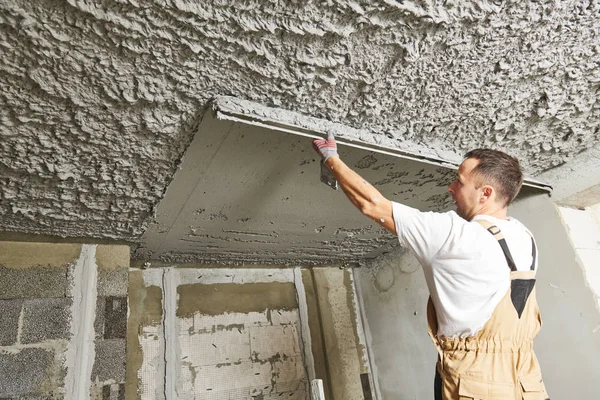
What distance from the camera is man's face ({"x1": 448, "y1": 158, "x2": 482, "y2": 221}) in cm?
107

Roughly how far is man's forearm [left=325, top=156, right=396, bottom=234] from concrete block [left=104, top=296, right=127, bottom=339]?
3.69ft

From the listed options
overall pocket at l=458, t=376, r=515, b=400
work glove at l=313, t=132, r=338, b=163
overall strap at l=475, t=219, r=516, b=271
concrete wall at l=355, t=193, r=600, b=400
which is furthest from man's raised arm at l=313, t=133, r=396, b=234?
concrete wall at l=355, t=193, r=600, b=400

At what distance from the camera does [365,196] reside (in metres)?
0.98

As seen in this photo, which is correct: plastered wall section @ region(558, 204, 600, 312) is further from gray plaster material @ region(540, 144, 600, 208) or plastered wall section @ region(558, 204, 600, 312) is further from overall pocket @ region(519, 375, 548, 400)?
overall pocket @ region(519, 375, 548, 400)

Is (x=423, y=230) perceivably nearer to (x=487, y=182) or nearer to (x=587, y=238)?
(x=487, y=182)

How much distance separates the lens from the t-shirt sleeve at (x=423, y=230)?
92 cm

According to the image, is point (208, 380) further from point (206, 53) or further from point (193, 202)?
point (206, 53)

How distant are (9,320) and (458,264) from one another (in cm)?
154

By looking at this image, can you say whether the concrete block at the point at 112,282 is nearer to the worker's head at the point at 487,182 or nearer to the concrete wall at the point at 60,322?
the concrete wall at the point at 60,322

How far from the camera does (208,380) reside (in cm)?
195

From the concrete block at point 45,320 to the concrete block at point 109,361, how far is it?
5.4 inches

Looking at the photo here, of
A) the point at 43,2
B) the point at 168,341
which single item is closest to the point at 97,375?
the point at 168,341

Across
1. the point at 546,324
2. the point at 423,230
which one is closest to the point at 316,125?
the point at 423,230

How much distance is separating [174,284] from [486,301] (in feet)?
5.34
